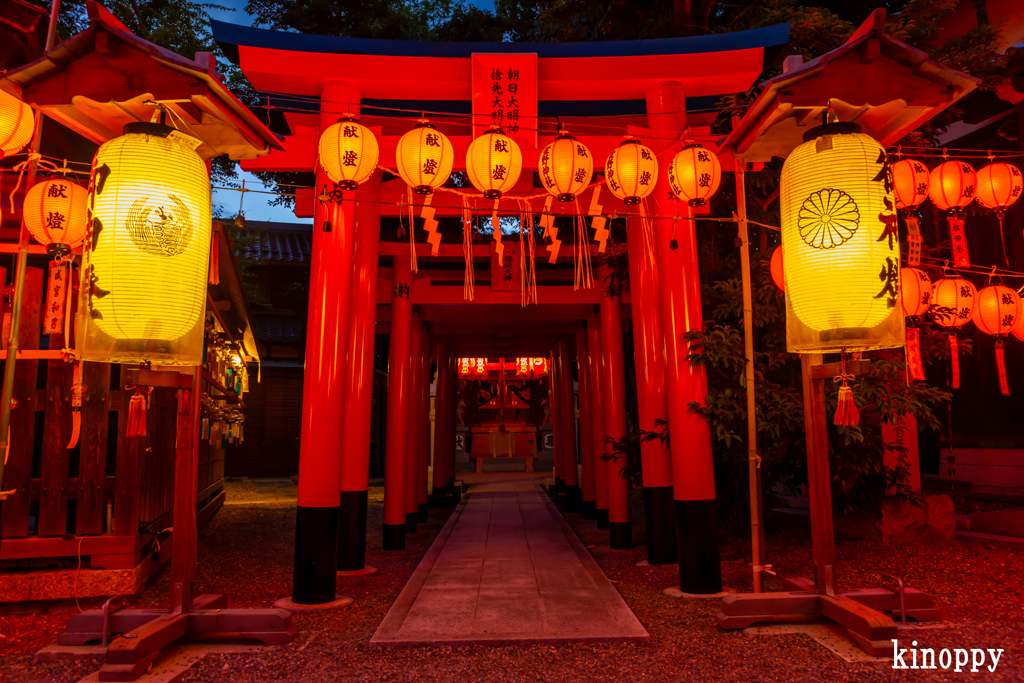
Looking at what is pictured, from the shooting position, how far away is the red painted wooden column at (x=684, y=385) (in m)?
6.19

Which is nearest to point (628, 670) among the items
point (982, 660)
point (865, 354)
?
point (982, 660)

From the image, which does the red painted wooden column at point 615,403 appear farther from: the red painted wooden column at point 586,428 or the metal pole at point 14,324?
the metal pole at point 14,324

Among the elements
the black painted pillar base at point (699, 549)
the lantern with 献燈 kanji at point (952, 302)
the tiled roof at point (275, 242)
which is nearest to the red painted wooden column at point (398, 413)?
the black painted pillar base at point (699, 549)

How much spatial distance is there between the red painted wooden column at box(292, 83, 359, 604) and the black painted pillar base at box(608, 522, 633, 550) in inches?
189

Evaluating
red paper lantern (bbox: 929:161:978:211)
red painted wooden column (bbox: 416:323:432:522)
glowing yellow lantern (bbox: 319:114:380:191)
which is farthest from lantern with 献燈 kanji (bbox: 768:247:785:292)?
red painted wooden column (bbox: 416:323:432:522)

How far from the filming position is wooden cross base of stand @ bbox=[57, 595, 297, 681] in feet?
13.4

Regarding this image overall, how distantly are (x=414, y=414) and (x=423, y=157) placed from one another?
6.70 meters

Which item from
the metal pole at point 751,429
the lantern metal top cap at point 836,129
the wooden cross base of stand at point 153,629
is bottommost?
the wooden cross base of stand at point 153,629

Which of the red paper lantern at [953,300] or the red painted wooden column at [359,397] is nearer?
the red painted wooden column at [359,397]

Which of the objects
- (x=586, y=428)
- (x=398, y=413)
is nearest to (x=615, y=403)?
(x=398, y=413)

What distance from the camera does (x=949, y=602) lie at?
5672 mm

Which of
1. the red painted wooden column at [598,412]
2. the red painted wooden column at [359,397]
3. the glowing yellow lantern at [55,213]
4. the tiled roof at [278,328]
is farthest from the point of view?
the tiled roof at [278,328]

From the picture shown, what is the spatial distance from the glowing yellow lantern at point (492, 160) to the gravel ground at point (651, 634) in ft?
13.7

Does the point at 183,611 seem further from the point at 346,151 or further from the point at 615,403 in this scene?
the point at 615,403
